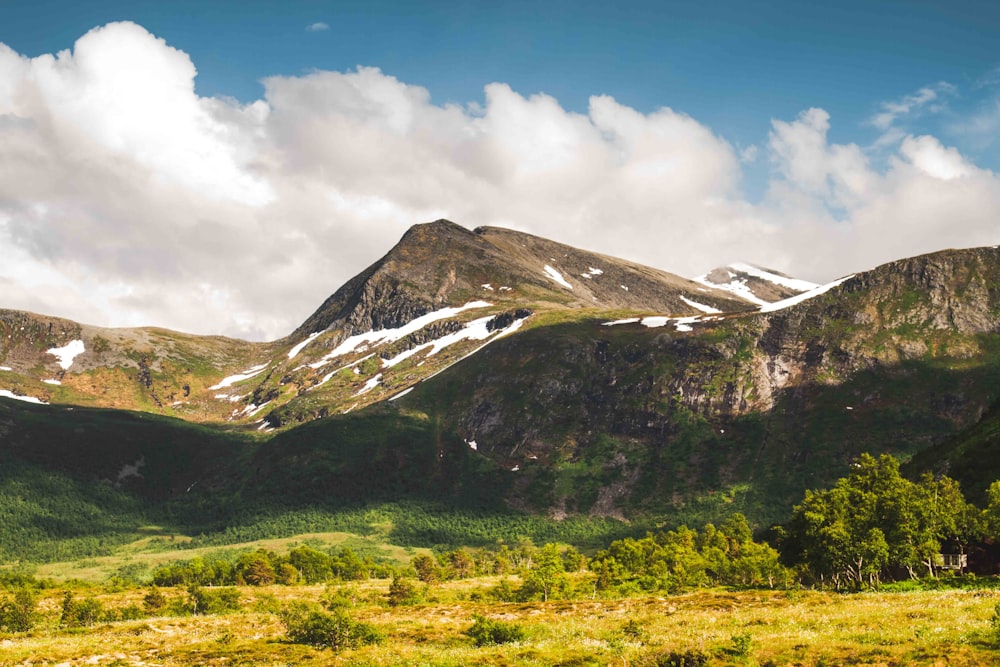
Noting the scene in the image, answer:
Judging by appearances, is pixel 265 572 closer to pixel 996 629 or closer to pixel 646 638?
pixel 646 638

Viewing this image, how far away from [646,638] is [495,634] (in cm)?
1115

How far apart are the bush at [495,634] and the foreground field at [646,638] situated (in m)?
0.68

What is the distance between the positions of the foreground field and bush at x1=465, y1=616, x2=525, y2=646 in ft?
2.25

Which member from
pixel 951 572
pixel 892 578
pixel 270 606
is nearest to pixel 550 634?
pixel 951 572

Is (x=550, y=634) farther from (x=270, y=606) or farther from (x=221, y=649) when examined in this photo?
(x=270, y=606)

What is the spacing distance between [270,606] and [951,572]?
96.4 meters

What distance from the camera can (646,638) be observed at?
1534 inches

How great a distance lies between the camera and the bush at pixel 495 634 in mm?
44281

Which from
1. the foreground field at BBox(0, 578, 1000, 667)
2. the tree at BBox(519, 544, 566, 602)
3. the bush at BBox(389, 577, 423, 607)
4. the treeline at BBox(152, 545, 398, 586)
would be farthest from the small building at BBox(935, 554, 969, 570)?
the treeline at BBox(152, 545, 398, 586)

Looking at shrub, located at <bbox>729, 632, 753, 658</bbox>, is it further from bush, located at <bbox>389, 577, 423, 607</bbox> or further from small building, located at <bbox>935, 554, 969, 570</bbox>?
bush, located at <bbox>389, 577, 423, 607</bbox>

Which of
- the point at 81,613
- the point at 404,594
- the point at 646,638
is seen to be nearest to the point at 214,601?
the point at 81,613

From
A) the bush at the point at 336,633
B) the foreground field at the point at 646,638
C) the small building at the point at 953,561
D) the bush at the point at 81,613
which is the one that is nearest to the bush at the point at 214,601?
the bush at the point at 81,613

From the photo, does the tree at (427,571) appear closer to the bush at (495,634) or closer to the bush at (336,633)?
the bush at (336,633)

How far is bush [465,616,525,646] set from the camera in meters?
44.3
